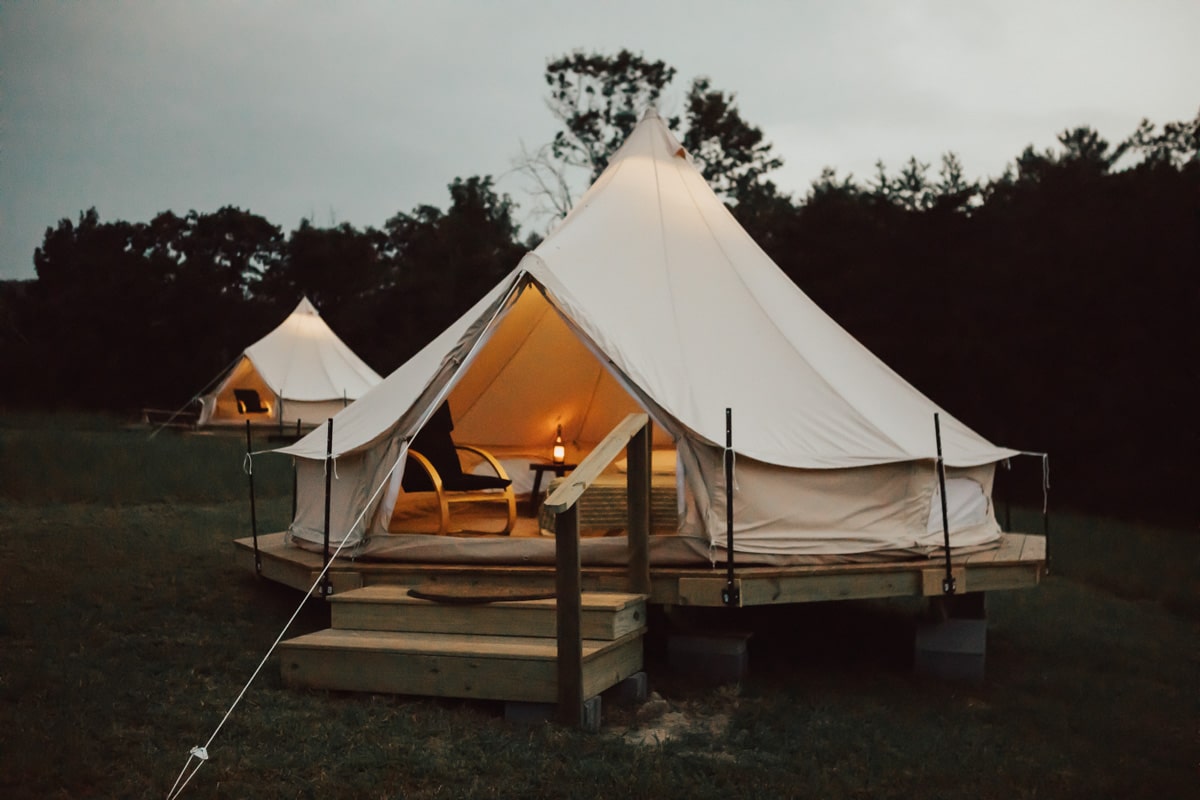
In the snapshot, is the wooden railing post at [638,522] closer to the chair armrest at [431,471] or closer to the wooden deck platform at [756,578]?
the wooden deck platform at [756,578]

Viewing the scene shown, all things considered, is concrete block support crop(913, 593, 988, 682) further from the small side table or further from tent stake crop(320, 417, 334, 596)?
tent stake crop(320, 417, 334, 596)

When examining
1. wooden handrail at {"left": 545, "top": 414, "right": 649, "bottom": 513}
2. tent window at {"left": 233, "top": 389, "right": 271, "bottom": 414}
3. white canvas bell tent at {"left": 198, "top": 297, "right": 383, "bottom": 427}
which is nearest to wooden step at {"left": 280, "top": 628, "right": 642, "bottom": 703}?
wooden handrail at {"left": 545, "top": 414, "right": 649, "bottom": 513}

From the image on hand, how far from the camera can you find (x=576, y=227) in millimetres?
6270

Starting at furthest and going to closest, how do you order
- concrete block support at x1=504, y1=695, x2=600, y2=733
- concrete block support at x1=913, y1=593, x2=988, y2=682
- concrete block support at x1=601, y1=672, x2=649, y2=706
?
concrete block support at x1=913, y1=593, x2=988, y2=682 → concrete block support at x1=601, y1=672, x2=649, y2=706 → concrete block support at x1=504, y1=695, x2=600, y2=733

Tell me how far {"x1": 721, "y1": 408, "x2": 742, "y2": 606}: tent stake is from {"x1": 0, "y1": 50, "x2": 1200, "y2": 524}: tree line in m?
9.08

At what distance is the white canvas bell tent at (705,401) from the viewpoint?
195 inches

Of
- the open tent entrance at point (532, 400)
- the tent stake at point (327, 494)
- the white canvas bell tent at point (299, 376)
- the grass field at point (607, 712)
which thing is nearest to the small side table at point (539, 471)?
the open tent entrance at point (532, 400)

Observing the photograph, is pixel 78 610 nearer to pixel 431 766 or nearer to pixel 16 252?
pixel 16 252

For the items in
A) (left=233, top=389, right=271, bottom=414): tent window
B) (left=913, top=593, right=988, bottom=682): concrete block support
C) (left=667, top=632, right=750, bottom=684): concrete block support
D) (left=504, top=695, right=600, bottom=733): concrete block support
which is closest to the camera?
(left=504, top=695, right=600, bottom=733): concrete block support

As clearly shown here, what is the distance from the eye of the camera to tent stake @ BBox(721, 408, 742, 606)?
4660 mm

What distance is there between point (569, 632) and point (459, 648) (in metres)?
0.51

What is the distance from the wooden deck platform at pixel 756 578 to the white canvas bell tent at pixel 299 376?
43.6 feet

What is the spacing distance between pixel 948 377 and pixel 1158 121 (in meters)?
6.53

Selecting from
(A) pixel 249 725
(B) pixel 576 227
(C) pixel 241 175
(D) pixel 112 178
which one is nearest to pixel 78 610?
(A) pixel 249 725
